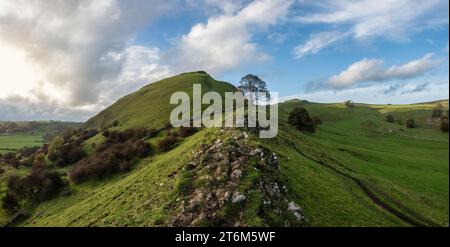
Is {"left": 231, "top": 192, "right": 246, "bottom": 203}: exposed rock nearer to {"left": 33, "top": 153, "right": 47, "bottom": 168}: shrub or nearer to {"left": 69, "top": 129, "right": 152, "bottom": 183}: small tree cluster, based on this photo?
{"left": 69, "top": 129, "right": 152, "bottom": 183}: small tree cluster

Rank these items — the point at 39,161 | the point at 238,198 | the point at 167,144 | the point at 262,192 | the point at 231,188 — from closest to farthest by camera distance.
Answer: the point at 238,198 → the point at 231,188 → the point at 262,192 → the point at 167,144 → the point at 39,161

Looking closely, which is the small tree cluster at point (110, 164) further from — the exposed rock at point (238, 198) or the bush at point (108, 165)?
the exposed rock at point (238, 198)

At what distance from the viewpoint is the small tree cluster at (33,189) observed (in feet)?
164

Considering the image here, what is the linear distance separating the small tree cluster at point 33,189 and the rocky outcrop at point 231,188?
1288 inches

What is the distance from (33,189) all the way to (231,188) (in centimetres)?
4341

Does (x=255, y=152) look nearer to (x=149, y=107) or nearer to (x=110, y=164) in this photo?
(x=110, y=164)

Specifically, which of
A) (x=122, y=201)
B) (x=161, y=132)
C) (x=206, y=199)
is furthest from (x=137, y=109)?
(x=206, y=199)

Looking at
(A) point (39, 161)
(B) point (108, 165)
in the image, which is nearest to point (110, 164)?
(B) point (108, 165)

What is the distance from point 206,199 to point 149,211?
497 centimetres

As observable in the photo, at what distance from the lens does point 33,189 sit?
5206 centimetres

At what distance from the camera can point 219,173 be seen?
2659cm

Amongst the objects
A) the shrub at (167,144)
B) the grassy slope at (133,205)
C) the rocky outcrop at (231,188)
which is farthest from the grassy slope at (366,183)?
the shrub at (167,144)

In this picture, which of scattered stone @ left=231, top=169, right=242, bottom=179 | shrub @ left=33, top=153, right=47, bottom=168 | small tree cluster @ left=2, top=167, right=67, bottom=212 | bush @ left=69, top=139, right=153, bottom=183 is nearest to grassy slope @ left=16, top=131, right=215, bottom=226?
scattered stone @ left=231, top=169, right=242, bottom=179

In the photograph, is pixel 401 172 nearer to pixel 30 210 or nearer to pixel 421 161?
pixel 421 161
